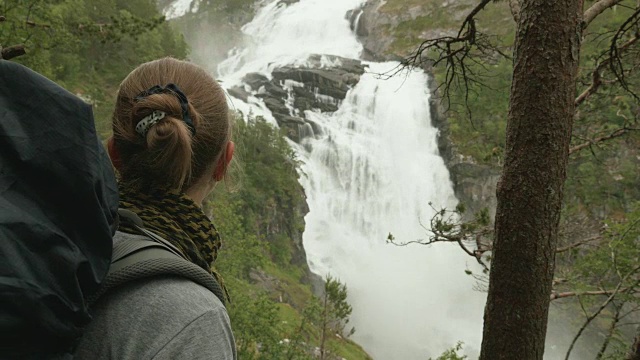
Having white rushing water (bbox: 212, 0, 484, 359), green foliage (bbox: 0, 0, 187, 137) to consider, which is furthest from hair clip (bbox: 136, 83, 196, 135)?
white rushing water (bbox: 212, 0, 484, 359)

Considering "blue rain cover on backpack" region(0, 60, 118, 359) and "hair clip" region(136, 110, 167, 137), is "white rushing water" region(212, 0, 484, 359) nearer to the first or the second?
"hair clip" region(136, 110, 167, 137)

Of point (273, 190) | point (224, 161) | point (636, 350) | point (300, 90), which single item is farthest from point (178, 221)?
point (300, 90)

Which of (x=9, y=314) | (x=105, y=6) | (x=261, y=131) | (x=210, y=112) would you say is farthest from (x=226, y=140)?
(x=105, y=6)

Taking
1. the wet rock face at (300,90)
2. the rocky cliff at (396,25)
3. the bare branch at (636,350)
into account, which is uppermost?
the rocky cliff at (396,25)

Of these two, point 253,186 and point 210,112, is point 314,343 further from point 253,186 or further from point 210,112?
point 210,112

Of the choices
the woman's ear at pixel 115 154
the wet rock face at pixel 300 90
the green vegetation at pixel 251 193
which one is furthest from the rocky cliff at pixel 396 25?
the woman's ear at pixel 115 154

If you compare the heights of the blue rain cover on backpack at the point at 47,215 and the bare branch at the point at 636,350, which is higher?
the bare branch at the point at 636,350

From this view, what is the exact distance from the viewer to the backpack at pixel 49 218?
0.90 m

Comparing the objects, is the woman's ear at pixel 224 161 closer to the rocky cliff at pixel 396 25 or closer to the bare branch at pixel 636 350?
the bare branch at pixel 636 350

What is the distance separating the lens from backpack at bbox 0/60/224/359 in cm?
90

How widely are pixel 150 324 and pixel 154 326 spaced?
0.03ft

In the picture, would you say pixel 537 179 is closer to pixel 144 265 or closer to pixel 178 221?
pixel 178 221

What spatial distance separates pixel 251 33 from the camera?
52.3 m

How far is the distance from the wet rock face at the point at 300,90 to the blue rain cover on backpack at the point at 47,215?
2956cm
